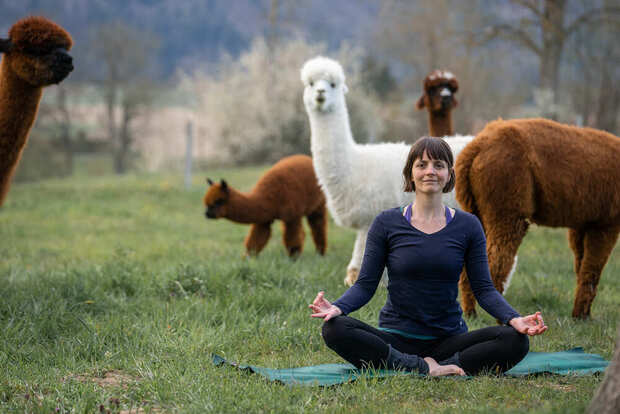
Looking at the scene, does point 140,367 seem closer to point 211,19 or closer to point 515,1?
point 515,1

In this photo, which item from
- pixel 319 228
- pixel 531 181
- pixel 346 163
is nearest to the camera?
pixel 531 181

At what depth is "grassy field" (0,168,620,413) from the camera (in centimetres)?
270

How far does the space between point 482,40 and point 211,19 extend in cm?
2781

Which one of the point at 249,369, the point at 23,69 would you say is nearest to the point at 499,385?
the point at 249,369

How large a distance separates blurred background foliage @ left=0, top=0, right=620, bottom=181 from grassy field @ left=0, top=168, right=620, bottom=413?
1211 cm

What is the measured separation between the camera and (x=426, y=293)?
9.77 feet

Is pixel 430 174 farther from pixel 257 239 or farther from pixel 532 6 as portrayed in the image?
pixel 532 6

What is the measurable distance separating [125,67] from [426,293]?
2930 cm

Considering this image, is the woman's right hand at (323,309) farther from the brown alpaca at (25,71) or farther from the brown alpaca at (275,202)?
the brown alpaca at (275,202)

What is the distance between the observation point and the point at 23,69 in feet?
13.1

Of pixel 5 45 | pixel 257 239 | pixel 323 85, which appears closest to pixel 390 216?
pixel 323 85

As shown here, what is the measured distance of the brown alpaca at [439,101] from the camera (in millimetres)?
5734

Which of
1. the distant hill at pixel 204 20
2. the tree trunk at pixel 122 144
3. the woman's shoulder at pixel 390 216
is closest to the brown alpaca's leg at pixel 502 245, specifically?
the woman's shoulder at pixel 390 216

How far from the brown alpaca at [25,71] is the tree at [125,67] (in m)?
25.8
